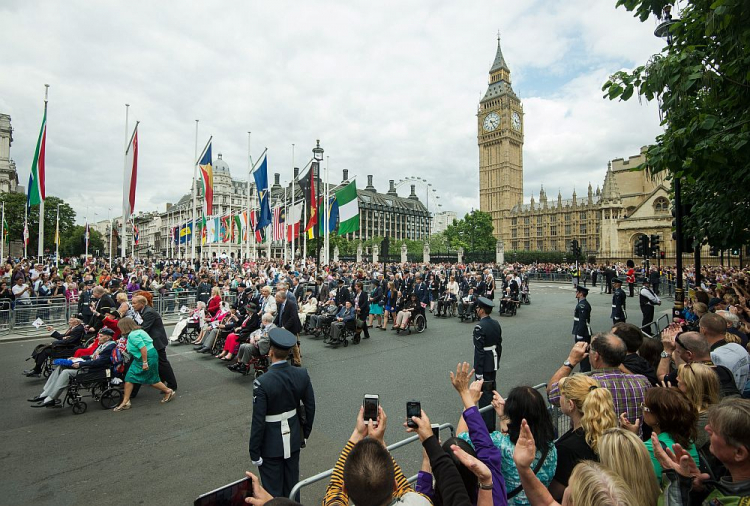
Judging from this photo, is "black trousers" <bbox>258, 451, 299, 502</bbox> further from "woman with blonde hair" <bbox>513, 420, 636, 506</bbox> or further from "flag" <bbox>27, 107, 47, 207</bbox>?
"flag" <bbox>27, 107, 47, 207</bbox>

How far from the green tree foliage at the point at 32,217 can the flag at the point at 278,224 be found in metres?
39.5

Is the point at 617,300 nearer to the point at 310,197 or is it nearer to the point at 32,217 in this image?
the point at 310,197

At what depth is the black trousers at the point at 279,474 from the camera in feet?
12.8

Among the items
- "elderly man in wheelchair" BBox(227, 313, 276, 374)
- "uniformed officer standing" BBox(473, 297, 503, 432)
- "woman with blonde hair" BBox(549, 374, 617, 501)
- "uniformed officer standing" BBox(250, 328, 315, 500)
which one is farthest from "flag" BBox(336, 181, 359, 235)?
"woman with blonde hair" BBox(549, 374, 617, 501)

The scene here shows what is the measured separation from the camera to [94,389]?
24.3 ft

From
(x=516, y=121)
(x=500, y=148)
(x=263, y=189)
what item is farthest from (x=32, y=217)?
(x=516, y=121)

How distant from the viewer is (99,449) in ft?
18.6

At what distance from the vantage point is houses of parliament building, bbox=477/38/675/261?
5488cm

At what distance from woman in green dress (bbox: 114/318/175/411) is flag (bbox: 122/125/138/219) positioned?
12738mm

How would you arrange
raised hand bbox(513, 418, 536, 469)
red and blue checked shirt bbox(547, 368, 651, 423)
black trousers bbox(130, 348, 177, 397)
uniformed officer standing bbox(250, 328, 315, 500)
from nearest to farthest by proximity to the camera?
raised hand bbox(513, 418, 536, 469) < red and blue checked shirt bbox(547, 368, 651, 423) < uniformed officer standing bbox(250, 328, 315, 500) < black trousers bbox(130, 348, 177, 397)

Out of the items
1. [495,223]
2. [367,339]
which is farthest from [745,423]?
Result: [495,223]

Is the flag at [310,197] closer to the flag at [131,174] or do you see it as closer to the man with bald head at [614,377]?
the flag at [131,174]

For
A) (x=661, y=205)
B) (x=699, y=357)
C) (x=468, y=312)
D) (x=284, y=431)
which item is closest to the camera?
(x=284, y=431)

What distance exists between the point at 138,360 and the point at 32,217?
6396cm
